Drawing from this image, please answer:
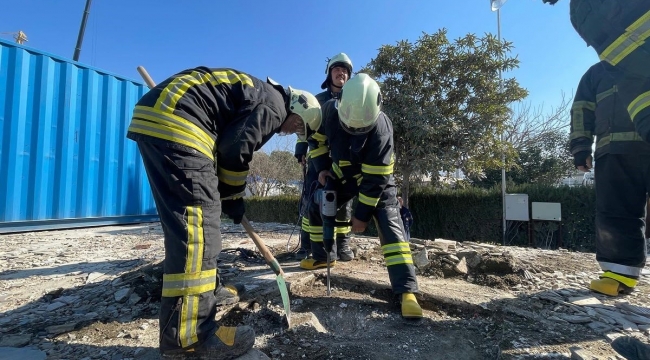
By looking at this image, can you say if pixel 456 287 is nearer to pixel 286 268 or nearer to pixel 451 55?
pixel 286 268

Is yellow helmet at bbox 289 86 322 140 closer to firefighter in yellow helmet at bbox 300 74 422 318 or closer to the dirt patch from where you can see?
firefighter in yellow helmet at bbox 300 74 422 318

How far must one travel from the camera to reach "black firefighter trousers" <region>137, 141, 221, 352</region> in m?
1.47

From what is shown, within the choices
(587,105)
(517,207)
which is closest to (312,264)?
(587,105)

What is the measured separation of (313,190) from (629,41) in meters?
2.36

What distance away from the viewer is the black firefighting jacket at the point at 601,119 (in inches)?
90.1

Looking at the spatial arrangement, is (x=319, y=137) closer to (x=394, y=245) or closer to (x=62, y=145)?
(x=394, y=245)

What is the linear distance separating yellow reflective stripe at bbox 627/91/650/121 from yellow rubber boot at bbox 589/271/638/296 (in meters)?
1.34

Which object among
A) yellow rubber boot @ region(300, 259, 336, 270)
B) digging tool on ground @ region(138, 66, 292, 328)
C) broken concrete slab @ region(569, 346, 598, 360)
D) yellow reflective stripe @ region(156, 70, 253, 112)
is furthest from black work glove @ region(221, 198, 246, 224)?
broken concrete slab @ region(569, 346, 598, 360)

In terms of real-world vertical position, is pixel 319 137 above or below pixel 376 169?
above

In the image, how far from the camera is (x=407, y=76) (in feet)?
22.4

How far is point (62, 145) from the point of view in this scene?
186 inches

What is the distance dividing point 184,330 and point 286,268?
4.96 ft

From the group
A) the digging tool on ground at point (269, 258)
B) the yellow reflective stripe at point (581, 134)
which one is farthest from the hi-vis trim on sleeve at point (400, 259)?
the yellow reflective stripe at point (581, 134)

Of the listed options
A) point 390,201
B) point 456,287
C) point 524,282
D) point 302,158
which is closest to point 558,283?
point 524,282
